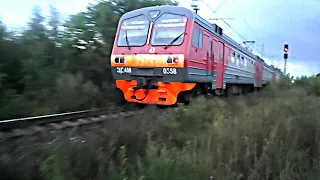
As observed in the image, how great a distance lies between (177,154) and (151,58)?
555 cm

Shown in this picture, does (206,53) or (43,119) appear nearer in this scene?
(43,119)

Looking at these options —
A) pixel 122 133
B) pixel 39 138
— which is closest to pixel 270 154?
pixel 122 133

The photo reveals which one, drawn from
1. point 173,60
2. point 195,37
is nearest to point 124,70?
point 173,60

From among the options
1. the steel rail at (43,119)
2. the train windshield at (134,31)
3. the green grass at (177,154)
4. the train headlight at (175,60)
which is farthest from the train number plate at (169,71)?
the green grass at (177,154)

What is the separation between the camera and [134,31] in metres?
9.55

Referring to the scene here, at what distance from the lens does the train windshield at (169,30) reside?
8.73 meters

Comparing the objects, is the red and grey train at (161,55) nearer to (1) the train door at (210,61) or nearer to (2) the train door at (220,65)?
(1) the train door at (210,61)

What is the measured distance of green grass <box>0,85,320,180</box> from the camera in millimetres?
3150

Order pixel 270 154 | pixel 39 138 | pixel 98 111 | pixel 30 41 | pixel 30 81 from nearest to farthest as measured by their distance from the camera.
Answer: pixel 270 154 → pixel 39 138 → pixel 98 111 → pixel 30 81 → pixel 30 41

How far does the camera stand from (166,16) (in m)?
9.17

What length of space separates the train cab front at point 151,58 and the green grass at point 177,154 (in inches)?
102

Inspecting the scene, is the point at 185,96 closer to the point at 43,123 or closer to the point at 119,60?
the point at 119,60

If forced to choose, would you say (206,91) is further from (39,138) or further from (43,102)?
(39,138)

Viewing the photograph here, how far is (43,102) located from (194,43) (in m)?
4.70
